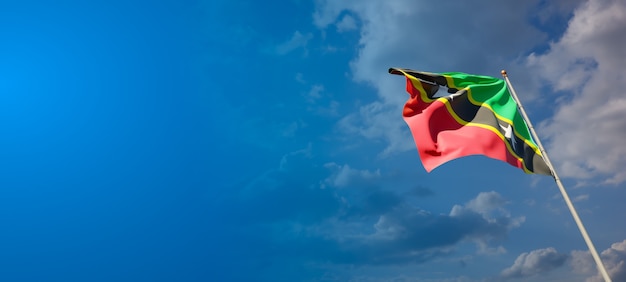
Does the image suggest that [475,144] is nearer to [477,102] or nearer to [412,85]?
[477,102]

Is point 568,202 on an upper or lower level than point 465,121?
lower

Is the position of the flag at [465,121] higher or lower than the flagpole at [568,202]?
higher

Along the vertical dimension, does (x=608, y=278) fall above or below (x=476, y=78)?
below

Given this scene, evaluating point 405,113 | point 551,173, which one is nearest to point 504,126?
point 551,173

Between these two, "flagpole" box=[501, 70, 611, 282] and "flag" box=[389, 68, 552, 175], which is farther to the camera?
"flag" box=[389, 68, 552, 175]

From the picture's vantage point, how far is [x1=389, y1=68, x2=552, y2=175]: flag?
58.3 ft

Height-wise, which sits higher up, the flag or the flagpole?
the flag

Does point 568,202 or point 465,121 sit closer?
point 568,202

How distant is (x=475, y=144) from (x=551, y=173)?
294cm

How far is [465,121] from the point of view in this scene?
63.0 feet

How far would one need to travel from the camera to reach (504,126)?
1844cm

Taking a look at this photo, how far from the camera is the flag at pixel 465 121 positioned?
1777 cm

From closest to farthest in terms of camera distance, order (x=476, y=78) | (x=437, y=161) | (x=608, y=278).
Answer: (x=608, y=278), (x=437, y=161), (x=476, y=78)

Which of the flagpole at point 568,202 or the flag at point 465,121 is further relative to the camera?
the flag at point 465,121
